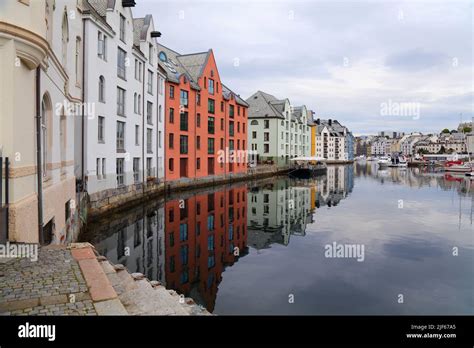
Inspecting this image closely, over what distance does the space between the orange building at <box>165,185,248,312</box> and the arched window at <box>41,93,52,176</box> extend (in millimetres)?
5942

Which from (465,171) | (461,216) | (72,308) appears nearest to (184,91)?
(461,216)

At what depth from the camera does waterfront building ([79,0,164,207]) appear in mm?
22750

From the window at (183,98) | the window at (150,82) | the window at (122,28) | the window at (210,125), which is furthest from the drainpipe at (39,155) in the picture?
the window at (210,125)

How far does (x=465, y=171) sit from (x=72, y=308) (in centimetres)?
9552

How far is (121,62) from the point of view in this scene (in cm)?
2742

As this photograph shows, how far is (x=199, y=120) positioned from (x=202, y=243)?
2923cm

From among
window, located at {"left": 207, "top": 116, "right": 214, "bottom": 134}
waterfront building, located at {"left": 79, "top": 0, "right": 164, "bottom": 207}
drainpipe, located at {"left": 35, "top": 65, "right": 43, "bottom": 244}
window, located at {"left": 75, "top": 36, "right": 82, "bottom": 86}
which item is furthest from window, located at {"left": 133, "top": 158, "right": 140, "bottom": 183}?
drainpipe, located at {"left": 35, "top": 65, "right": 43, "bottom": 244}

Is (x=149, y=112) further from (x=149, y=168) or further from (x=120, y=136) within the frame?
(x=120, y=136)

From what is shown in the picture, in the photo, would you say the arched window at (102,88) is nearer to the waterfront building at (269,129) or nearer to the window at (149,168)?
the window at (149,168)

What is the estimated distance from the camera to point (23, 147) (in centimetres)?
883

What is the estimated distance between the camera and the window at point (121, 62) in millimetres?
26875

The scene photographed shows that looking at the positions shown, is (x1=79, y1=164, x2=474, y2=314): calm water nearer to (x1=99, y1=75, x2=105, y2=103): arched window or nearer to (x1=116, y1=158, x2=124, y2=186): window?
(x1=116, y1=158, x2=124, y2=186): window

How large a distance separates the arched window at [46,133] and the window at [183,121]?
28771mm

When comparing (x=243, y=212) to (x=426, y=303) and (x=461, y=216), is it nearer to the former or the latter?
(x=461, y=216)
